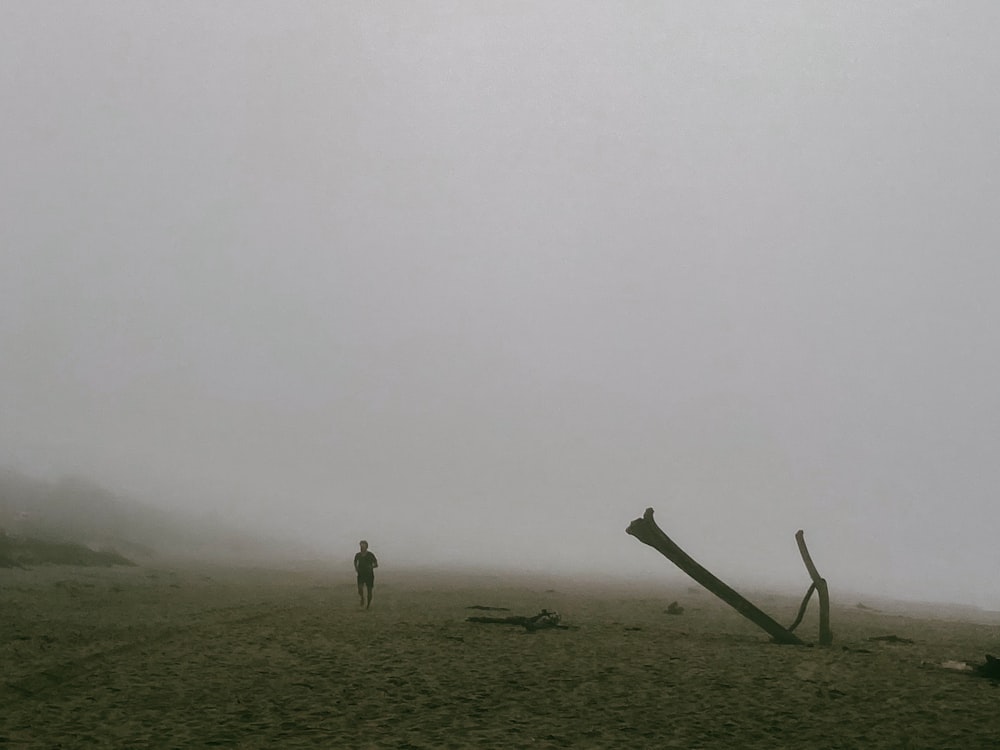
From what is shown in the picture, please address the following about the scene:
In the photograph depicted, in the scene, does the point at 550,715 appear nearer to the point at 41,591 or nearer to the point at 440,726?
the point at 440,726

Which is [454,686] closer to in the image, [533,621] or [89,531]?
[533,621]

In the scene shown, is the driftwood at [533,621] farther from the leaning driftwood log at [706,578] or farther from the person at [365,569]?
the person at [365,569]

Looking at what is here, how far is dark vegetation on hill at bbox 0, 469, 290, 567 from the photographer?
32781mm

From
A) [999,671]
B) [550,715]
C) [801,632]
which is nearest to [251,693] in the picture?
[550,715]

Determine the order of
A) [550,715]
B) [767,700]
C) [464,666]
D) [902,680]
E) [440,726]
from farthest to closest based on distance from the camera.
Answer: [464,666]
[902,680]
[767,700]
[550,715]
[440,726]

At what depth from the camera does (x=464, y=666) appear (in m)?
12.4

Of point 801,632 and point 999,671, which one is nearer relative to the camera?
point 999,671

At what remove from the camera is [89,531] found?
177 ft

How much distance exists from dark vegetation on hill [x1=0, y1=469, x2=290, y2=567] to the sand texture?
16.2m

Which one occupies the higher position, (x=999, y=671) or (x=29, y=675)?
(x=999, y=671)

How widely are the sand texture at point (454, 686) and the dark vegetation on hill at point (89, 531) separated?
1619cm

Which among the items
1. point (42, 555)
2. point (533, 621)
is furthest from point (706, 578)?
point (42, 555)

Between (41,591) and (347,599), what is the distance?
10461 mm

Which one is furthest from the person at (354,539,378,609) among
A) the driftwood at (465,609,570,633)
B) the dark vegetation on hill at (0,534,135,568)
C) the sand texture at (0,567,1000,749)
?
the dark vegetation on hill at (0,534,135,568)
